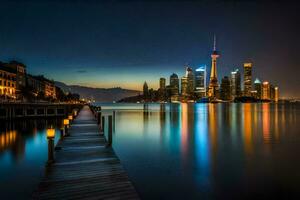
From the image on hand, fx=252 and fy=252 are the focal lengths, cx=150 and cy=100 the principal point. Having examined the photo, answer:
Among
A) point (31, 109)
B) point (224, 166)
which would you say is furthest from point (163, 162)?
point (31, 109)

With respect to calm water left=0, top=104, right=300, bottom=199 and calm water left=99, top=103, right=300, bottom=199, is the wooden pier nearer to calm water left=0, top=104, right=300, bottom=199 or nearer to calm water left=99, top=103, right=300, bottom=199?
A: calm water left=0, top=104, right=300, bottom=199

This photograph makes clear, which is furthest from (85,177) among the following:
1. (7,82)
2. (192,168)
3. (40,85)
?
(40,85)

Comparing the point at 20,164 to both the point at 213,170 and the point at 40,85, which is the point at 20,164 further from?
the point at 40,85

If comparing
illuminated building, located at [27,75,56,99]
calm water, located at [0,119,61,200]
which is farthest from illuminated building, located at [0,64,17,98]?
calm water, located at [0,119,61,200]

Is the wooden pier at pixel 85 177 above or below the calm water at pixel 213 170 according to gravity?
above

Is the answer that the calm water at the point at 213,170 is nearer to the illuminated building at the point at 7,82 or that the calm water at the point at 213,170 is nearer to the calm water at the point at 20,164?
the calm water at the point at 20,164

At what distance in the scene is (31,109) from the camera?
62.8 meters

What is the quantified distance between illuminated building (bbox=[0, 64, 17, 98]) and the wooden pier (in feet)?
280

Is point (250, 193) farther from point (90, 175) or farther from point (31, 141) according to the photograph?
point (31, 141)

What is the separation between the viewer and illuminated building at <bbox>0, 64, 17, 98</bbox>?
291ft

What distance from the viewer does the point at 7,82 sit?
303 feet

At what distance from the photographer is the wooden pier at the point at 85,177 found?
8266 millimetres

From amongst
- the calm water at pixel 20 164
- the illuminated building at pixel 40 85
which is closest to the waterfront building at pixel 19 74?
the illuminated building at pixel 40 85

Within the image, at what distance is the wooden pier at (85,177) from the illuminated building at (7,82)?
8523 centimetres
